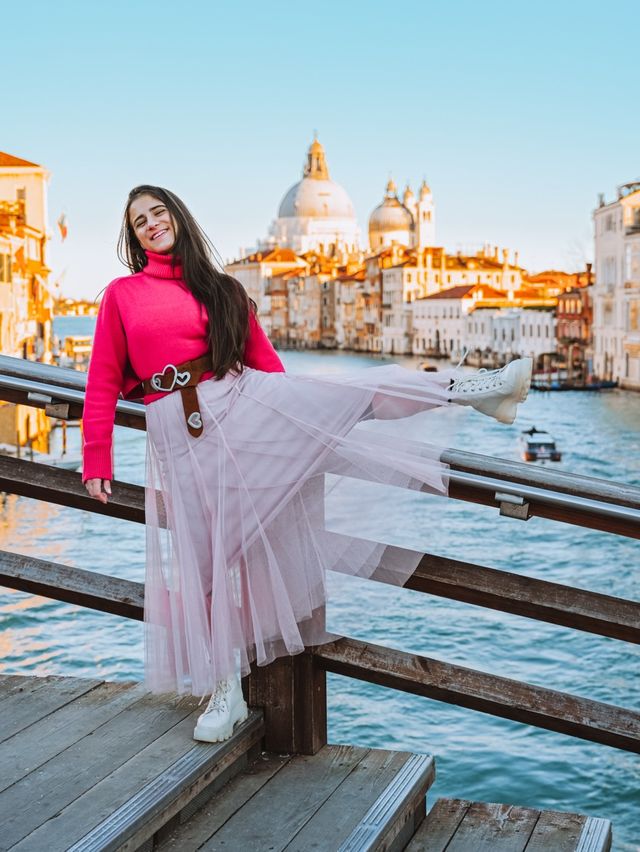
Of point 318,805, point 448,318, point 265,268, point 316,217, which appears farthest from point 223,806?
point 316,217

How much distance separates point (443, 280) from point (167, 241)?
236 feet

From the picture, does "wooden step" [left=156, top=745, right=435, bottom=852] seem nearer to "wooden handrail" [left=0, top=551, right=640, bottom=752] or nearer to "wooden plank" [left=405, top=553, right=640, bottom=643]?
"wooden handrail" [left=0, top=551, right=640, bottom=752]

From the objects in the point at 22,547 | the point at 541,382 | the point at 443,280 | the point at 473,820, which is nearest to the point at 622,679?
the point at 22,547

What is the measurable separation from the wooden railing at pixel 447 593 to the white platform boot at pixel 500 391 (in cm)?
7

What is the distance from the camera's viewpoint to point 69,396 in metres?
1.86

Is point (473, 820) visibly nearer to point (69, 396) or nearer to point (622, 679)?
point (69, 396)

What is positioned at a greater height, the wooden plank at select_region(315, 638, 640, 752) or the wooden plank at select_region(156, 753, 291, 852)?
the wooden plank at select_region(315, 638, 640, 752)

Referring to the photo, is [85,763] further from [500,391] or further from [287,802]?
[500,391]

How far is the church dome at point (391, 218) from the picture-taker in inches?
3740

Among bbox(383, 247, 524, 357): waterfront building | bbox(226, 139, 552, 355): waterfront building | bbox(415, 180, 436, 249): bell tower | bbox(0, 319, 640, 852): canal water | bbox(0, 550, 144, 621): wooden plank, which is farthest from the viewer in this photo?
bbox(415, 180, 436, 249): bell tower

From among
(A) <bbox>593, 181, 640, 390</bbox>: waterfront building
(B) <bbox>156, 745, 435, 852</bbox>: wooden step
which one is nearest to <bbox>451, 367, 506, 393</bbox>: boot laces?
(B) <bbox>156, 745, 435, 852</bbox>: wooden step

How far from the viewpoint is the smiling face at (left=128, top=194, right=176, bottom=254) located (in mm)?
1917

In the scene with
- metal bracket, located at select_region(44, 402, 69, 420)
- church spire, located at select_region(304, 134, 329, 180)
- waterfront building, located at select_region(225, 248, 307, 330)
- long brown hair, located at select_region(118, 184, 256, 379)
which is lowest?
metal bracket, located at select_region(44, 402, 69, 420)

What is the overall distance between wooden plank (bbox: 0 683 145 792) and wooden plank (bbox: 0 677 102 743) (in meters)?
0.02
